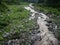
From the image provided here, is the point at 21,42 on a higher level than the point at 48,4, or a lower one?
higher

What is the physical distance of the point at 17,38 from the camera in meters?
12.2

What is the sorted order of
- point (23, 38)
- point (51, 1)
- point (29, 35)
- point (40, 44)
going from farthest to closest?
1. point (51, 1)
2. point (29, 35)
3. point (23, 38)
4. point (40, 44)

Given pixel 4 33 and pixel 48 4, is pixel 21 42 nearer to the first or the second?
pixel 4 33

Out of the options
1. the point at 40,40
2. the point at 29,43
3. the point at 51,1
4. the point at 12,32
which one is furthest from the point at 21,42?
the point at 51,1

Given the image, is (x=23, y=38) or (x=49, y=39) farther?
(x=23, y=38)

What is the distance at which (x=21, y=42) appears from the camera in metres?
11.1

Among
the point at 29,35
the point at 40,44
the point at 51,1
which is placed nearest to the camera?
the point at 40,44

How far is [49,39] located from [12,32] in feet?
12.1

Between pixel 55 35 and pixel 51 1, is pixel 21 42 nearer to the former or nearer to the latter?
pixel 55 35

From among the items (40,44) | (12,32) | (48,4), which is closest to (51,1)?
(48,4)

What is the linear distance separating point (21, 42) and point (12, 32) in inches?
96.4

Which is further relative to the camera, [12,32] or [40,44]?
[12,32]

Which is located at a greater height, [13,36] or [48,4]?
[13,36]

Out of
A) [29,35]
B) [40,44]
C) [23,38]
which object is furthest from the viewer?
[29,35]
